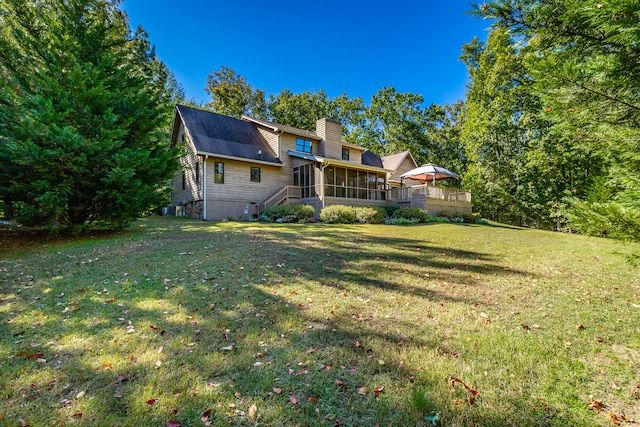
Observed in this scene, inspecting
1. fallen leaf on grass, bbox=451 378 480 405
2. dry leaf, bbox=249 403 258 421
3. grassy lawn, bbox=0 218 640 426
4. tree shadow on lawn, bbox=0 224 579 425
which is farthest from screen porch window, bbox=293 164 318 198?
dry leaf, bbox=249 403 258 421

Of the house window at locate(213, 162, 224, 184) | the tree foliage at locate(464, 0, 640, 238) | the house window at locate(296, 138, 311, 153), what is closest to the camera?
the tree foliage at locate(464, 0, 640, 238)

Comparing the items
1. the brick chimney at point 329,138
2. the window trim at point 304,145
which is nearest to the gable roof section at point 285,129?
the window trim at point 304,145

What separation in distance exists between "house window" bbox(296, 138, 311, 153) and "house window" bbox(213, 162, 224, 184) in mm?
5736

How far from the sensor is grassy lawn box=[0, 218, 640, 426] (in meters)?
2.37

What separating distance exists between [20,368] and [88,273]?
3.64 meters

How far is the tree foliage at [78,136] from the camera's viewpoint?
8398 millimetres

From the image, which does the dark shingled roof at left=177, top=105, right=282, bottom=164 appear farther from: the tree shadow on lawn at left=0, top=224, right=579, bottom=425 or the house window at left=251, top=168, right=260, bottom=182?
the tree shadow on lawn at left=0, top=224, right=579, bottom=425

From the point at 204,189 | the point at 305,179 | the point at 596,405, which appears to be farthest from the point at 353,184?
the point at 596,405

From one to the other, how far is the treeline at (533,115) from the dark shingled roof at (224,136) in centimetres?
1378

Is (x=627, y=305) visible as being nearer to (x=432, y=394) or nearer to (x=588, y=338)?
(x=588, y=338)

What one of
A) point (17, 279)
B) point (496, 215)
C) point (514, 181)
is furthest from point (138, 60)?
point (496, 215)

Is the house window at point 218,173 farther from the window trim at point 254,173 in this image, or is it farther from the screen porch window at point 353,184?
the screen porch window at point 353,184

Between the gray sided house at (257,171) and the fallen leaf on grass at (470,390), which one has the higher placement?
the gray sided house at (257,171)

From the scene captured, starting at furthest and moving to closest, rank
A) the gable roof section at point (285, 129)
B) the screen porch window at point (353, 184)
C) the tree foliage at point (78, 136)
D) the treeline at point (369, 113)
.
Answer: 1. the treeline at point (369, 113)
2. the gable roof section at point (285, 129)
3. the screen porch window at point (353, 184)
4. the tree foliage at point (78, 136)
